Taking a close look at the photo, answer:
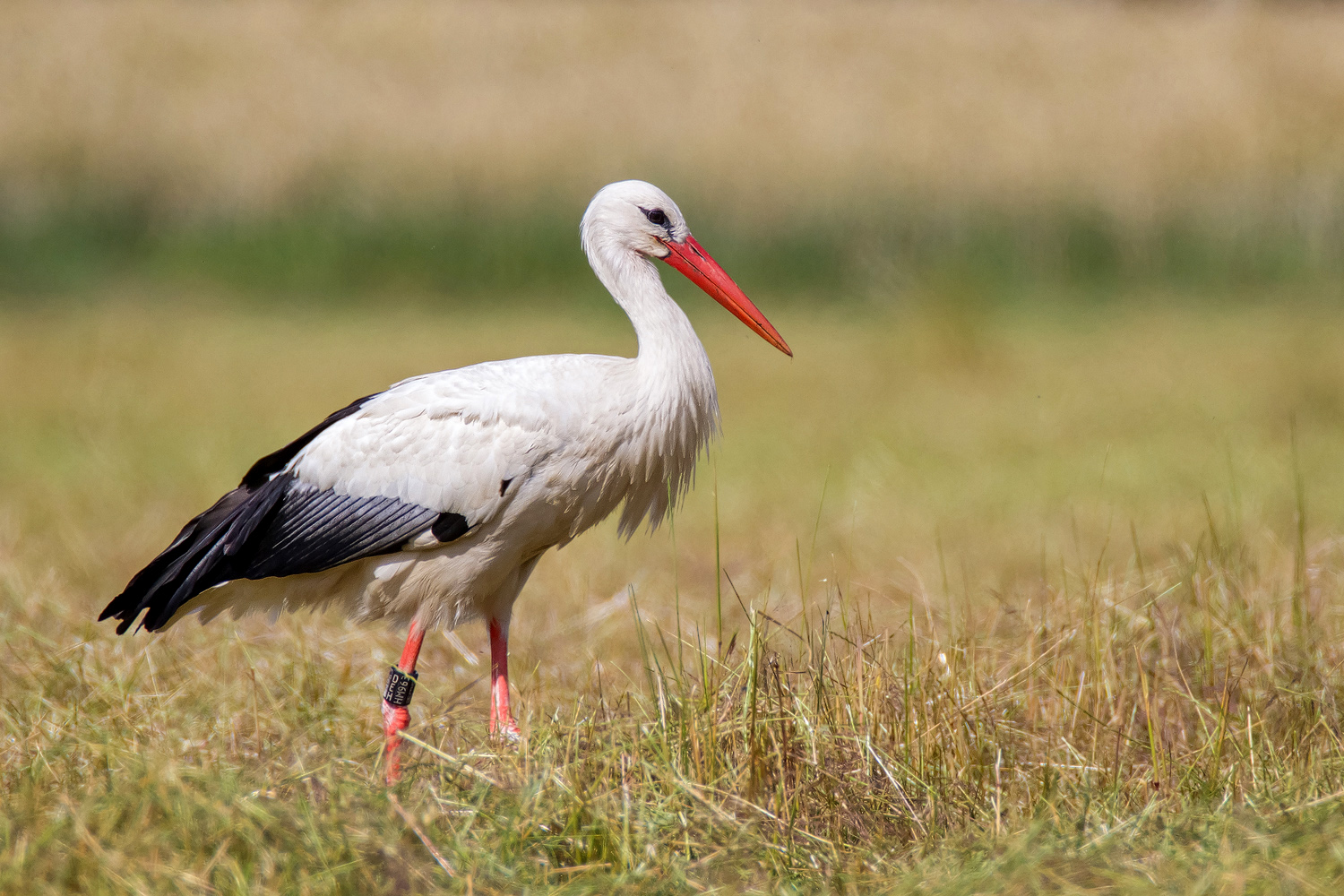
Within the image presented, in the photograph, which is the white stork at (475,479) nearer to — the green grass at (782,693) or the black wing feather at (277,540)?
the black wing feather at (277,540)

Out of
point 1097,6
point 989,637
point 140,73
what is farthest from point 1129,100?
point 989,637

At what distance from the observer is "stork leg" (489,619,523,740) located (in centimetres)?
346

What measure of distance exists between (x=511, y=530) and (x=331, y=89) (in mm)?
12301

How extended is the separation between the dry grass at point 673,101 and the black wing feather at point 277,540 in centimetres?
944

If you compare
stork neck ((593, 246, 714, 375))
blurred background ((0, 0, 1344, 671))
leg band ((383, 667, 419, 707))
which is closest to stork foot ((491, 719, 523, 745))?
leg band ((383, 667, 419, 707))

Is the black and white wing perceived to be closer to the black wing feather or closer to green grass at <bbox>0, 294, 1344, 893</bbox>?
the black wing feather

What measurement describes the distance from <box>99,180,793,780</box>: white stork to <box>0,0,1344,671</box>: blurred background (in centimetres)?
124

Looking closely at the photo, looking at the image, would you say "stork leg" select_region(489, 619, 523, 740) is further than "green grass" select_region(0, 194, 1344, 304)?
No

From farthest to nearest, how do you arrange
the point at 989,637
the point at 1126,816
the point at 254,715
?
the point at 989,637, the point at 254,715, the point at 1126,816

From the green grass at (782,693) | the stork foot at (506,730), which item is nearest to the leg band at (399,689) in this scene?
the green grass at (782,693)

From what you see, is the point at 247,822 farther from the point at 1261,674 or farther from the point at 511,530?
the point at 1261,674

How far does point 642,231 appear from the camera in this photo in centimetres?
385

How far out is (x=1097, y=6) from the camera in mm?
16875

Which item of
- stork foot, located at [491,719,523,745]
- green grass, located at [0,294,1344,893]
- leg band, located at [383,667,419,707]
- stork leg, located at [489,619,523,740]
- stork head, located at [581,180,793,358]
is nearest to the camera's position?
green grass, located at [0,294,1344,893]
